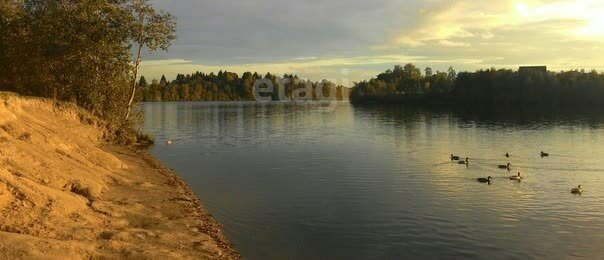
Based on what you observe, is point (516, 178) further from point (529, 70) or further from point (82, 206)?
point (529, 70)

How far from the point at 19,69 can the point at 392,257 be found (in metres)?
47.0

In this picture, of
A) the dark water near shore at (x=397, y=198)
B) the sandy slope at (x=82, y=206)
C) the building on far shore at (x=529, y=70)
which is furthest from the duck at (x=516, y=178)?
the building on far shore at (x=529, y=70)

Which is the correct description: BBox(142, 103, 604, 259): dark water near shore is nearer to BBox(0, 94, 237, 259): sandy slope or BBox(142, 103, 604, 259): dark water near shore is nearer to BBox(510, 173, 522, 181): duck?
BBox(510, 173, 522, 181): duck

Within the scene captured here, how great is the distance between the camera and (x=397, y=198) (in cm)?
3266

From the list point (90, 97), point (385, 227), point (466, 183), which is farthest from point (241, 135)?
point (385, 227)

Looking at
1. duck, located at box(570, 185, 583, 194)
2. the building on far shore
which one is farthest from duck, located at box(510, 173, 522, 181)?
the building on far shore

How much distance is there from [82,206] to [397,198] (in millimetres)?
19506

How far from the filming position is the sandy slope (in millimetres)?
15789

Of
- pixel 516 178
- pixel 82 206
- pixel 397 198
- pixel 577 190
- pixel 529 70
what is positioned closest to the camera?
pixel 82 206

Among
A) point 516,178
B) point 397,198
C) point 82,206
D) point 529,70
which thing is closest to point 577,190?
point 516,178

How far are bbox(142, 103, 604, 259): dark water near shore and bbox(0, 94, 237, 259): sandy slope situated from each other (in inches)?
Result: 103

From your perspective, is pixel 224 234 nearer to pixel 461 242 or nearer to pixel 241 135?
pixel 461 242

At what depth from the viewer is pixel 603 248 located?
74.0 feet

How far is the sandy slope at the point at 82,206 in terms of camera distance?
15789 millimetres
